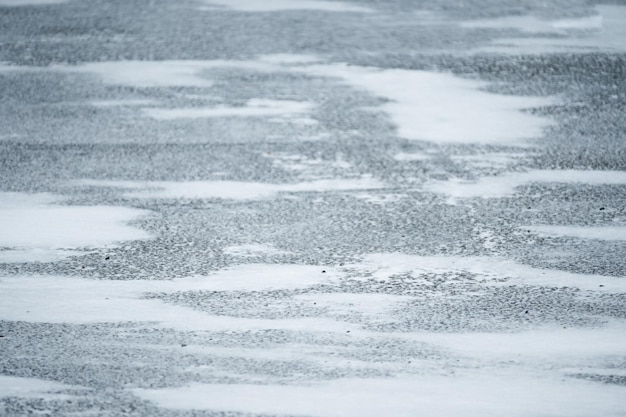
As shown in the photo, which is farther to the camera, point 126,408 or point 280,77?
point 280,77

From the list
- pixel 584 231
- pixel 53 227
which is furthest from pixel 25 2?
pixel 584 231

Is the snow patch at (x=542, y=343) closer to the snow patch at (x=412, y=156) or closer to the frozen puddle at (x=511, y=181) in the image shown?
the frozen puddle at (x=511, y=181)

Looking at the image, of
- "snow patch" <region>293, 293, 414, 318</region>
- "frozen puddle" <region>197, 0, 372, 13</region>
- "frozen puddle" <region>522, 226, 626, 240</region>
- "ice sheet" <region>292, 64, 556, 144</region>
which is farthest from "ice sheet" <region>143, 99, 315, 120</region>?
"snow patch" <region>293, 293, 414, 318</region>

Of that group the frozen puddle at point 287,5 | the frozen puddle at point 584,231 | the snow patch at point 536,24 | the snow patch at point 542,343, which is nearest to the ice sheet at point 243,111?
the frozen puddle at point 584,231

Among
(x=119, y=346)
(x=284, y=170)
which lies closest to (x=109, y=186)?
(x=284, y=170)

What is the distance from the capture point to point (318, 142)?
336 inches

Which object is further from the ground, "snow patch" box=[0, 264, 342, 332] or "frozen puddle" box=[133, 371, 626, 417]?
"snow patch" box=[0, 264, 342, 332]

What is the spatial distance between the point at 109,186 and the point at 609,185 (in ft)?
10.5

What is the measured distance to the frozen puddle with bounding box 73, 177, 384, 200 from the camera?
751 centimetres

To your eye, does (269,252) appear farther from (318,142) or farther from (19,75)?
(19,75)

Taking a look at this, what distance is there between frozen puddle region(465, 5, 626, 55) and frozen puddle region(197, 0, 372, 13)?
1.34 metres

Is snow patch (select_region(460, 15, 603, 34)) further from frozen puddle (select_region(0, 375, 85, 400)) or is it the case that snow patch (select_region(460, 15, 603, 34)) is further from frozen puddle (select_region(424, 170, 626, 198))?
frozen puddle (select_region(0, 375, 85, 400))

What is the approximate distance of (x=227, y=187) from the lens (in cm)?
765

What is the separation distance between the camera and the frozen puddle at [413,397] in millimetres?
4766
